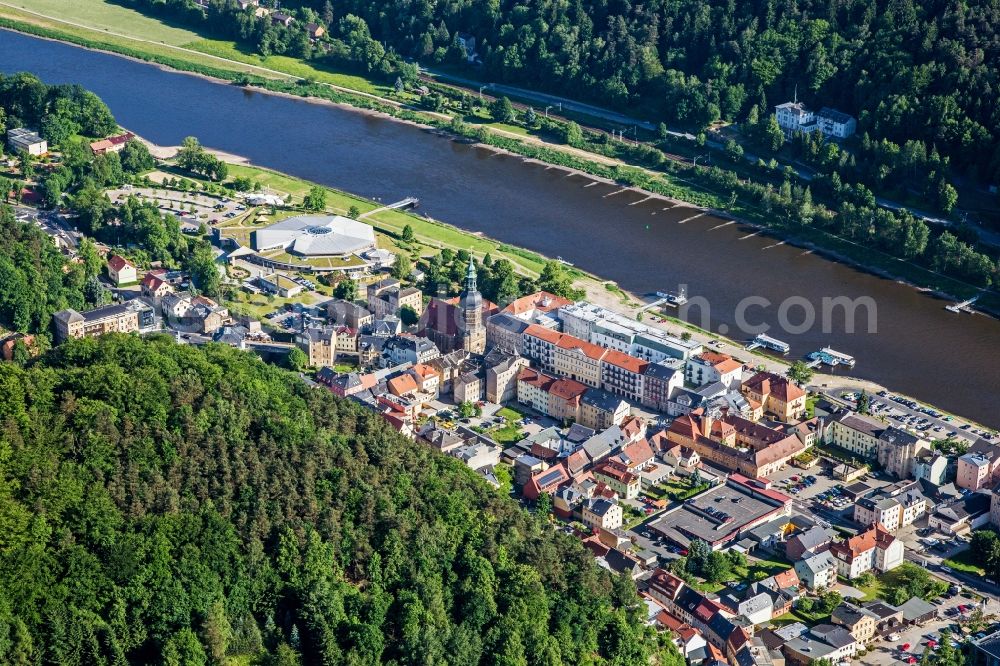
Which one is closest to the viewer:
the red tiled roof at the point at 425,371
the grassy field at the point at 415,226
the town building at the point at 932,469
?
the town building at the point at 932,469

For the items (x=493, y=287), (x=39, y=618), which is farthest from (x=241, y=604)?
(x=493, y=287)

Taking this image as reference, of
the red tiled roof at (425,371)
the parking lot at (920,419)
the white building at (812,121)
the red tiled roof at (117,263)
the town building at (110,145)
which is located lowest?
the red tiled roof at (117,263)

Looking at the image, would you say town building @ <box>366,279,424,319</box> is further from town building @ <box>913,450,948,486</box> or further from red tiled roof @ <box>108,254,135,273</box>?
town building @ <box>913,450,948,486</box>

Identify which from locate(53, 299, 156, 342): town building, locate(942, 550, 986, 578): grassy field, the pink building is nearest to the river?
the pink building

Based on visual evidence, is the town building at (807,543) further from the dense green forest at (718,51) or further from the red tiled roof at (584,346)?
the dense green forest at (718,51)

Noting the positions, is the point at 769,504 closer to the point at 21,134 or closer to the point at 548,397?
the point at 548,397

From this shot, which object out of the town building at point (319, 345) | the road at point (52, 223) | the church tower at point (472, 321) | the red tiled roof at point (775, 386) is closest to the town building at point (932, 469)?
the red tiled roof at point (775, 386)
